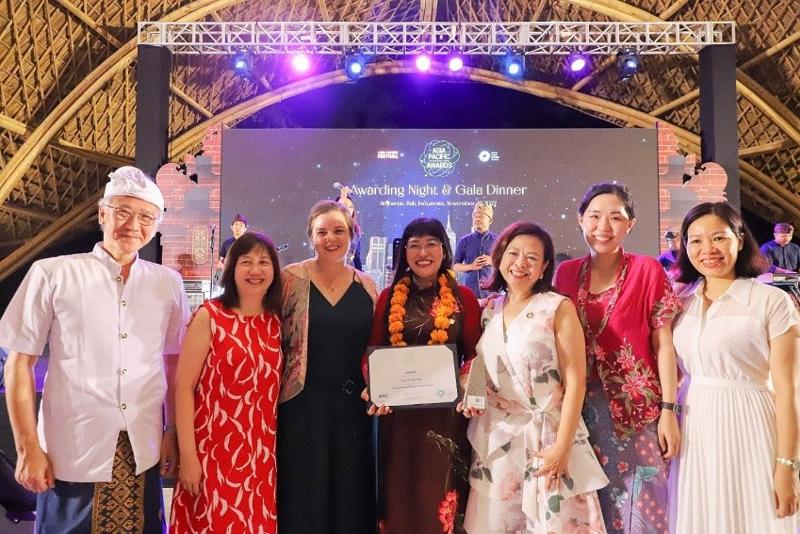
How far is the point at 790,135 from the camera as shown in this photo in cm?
857

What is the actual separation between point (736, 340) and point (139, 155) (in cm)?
662

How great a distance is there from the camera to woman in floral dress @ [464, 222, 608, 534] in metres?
1.94

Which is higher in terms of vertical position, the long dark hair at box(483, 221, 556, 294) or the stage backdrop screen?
the stage backdrop screen

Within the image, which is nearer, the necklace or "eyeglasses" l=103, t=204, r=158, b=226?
"eyeglasses" l=103, t=204, r=158, b=226

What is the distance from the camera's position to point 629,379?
208cm

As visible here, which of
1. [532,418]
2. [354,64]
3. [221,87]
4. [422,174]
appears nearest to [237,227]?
[422,174]

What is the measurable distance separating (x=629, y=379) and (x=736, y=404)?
344mm

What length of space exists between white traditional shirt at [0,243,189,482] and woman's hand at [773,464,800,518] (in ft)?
6.76

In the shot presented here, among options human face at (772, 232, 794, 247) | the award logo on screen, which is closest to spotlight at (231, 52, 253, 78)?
the award logo on screen

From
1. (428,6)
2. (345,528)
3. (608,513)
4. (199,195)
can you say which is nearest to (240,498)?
(345,528)

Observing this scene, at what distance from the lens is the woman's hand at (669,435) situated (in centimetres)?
205

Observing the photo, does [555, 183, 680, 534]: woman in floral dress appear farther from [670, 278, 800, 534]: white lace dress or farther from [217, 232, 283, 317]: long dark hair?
[217, 232, 283, 317]: long dark hair

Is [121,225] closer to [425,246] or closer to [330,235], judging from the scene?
[330,235]

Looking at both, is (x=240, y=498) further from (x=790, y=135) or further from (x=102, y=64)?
(x=790, y=135)
